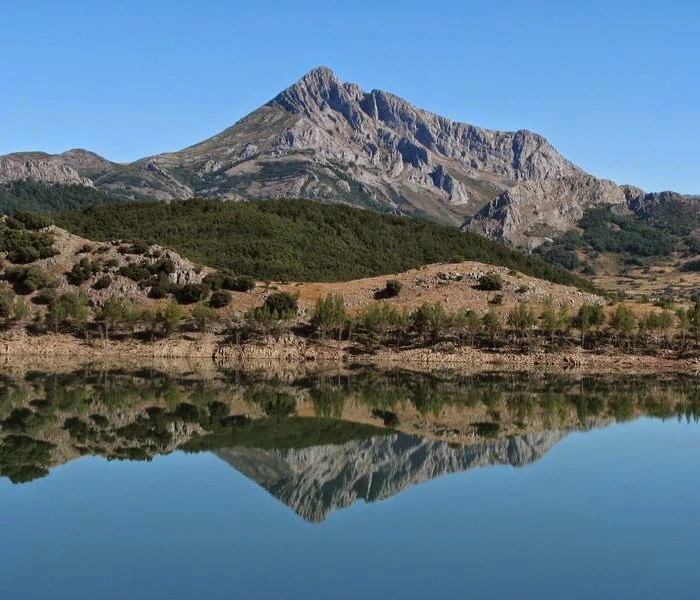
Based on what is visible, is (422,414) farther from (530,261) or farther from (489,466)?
(530,261)

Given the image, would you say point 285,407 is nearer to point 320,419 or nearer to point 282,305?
point 320,419

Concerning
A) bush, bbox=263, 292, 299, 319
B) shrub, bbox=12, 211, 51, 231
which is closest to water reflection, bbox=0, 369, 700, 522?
bush, bbox=263, 292, 299, 319

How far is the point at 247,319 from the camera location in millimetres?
93500

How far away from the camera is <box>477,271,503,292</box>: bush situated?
10575 centimetres

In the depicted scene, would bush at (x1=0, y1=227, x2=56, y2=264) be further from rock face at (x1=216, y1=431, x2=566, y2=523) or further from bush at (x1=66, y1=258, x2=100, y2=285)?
rock face at (x1=216, y1=431, x2=566, y2=523)

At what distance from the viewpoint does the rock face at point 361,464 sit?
35.9 m

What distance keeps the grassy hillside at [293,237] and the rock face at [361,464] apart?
304 feet

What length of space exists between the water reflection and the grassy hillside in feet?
226

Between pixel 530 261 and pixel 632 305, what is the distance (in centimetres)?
6824

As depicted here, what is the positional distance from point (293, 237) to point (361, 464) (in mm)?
120484

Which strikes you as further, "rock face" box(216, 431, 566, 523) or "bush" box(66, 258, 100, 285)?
"bush" box(66, 258, 100, 285)

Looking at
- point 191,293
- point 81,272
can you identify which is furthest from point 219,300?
point 81,272

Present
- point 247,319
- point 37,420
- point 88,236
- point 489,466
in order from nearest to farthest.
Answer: point 489,466
point 37,420
point 247,319
point 88,236

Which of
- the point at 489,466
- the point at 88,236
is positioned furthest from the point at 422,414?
the point at 88,236
